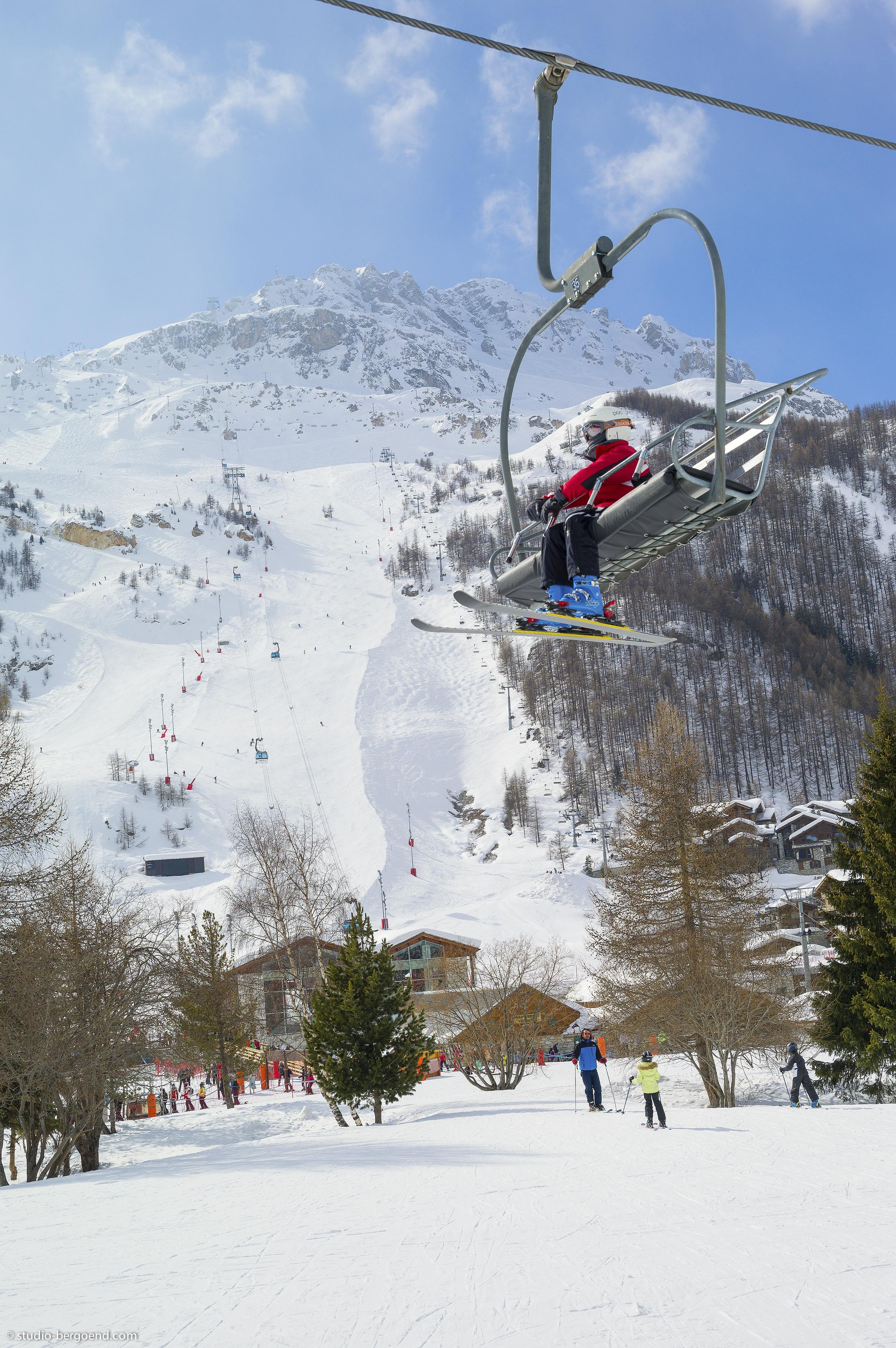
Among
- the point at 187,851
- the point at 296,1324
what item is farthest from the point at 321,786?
the point at 296,1324

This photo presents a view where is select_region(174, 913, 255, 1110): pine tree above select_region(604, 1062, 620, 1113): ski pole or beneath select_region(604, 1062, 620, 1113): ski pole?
above

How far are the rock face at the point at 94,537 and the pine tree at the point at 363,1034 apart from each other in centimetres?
13140

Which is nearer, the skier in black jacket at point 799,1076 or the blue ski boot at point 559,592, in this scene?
the blue ski boot at point 559,592

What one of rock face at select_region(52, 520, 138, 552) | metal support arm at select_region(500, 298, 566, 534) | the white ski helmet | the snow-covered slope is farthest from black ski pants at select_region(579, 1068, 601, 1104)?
rock face at select_region(52, 520, 138, 552)

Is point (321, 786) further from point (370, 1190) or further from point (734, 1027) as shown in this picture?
Answer: point (370, 1190)

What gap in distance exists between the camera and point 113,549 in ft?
451

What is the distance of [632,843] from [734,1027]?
17.1 feet

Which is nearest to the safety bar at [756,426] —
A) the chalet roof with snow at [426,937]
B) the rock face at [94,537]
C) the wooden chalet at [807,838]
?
the chalet roof with snow at [426,937]

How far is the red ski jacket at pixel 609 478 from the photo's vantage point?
639 centimetres

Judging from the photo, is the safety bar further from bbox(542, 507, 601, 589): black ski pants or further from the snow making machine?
bbox(542, 507, 601, 589): black ski pants

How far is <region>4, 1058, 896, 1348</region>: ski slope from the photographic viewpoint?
16.9 ft

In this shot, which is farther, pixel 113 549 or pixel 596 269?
pixel 113 549

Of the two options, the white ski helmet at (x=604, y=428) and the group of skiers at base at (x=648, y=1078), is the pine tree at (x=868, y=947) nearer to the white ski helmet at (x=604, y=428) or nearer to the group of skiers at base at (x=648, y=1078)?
the group of skiers at base at (x=648, y=1078)

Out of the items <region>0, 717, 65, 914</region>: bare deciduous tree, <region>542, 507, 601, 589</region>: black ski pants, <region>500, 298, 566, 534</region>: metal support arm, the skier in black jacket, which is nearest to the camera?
<region>500, 298, 566, 534</region>: metal support arm
